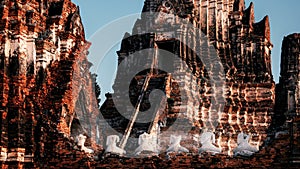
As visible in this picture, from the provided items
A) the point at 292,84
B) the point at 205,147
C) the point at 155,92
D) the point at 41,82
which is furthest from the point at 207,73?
the point at 205,147

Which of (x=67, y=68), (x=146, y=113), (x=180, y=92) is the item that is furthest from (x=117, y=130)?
(x=67, y=68)

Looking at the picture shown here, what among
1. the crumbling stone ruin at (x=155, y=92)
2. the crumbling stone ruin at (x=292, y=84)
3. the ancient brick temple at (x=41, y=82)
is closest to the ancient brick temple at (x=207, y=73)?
the crumbling stone ruin at (x=155, y=92)

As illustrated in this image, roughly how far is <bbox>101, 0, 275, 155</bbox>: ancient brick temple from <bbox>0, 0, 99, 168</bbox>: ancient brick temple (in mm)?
6345

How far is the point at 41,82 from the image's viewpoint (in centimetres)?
2097

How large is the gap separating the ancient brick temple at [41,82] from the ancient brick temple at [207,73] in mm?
6345

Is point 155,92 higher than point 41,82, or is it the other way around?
point 155,92

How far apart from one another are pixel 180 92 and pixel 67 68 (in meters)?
9.82

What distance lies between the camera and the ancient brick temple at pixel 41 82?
1970cm

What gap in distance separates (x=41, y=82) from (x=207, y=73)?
13.4 m

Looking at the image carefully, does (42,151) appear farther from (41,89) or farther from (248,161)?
(248,161)

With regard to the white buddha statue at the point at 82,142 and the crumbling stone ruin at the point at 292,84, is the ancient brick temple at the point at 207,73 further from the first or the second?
the white buddha statue at the point at 82,142

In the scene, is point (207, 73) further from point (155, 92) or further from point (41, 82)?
point (41, 82)

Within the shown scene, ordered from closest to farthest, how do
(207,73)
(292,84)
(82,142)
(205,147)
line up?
(205,147) < (82,142) < (292,84) < (207,73)

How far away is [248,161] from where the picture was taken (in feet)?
58.5
